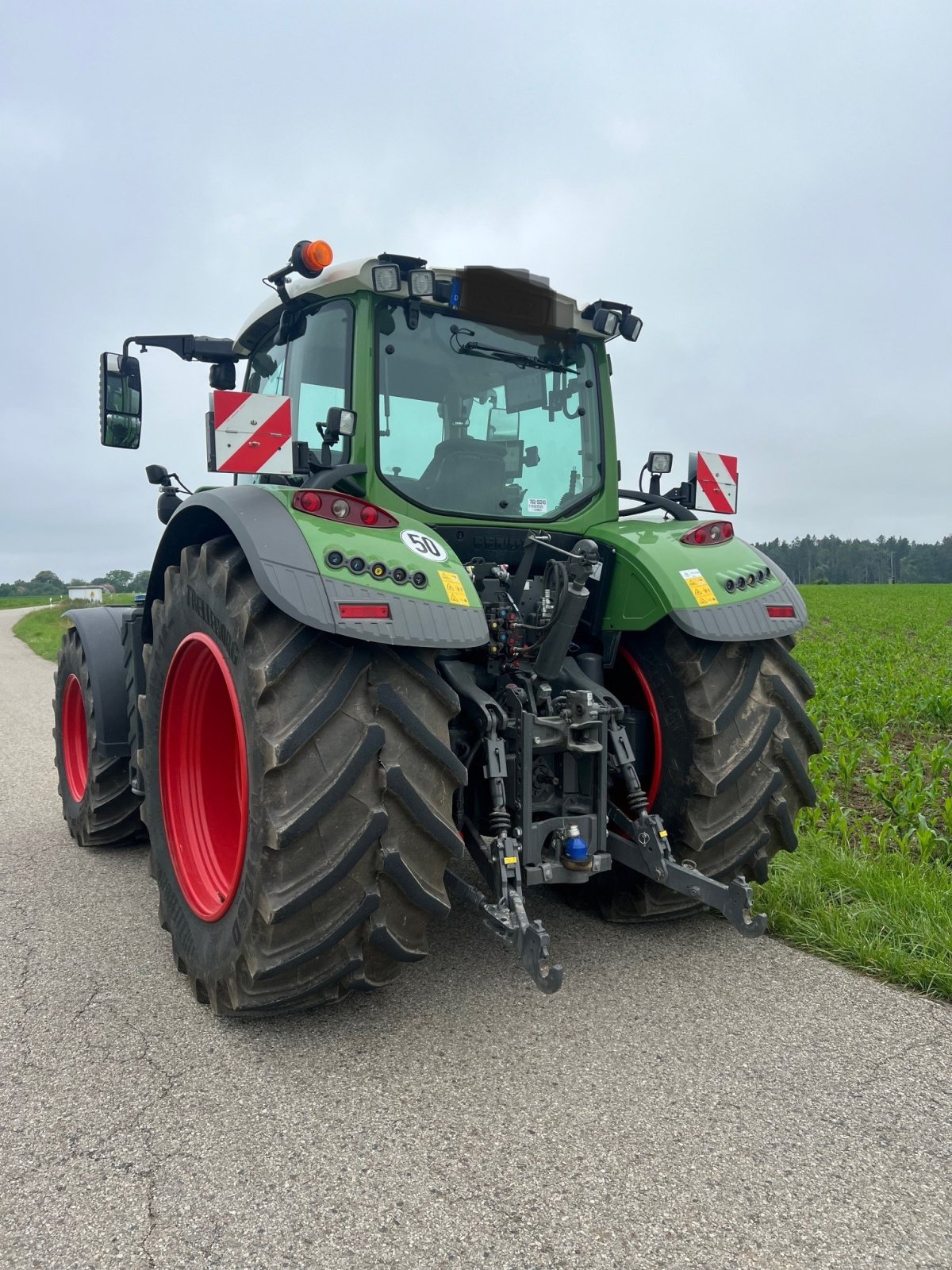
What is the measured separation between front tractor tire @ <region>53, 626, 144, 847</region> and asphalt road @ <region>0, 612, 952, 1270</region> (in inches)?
47.1

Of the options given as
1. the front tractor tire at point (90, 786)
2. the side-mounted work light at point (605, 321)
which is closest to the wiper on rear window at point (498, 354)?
the side-mounted work light at point (605, 321)

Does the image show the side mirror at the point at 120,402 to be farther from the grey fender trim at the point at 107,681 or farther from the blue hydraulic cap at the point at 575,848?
the blue hydraulic cap at the point at 575,848

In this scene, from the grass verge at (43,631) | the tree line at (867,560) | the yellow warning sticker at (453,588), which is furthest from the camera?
the tree line at (867,560)

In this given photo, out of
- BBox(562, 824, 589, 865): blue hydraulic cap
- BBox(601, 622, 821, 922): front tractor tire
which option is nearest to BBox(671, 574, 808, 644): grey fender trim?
BBox(601, 622, 821, 922): front tractor tire

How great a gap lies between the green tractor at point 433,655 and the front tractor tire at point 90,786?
0.59 metres

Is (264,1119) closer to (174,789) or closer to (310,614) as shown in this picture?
(310,614)

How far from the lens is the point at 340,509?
2.70 meters

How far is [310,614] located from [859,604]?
32.3 m

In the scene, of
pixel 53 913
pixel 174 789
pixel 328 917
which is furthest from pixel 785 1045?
pixel 53 913

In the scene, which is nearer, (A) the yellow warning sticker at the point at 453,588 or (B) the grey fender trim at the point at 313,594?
(B) the grey fender trim at the point at 313,594

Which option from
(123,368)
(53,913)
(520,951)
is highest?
(123,368)

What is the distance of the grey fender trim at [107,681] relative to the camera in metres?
4.38

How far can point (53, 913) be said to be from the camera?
12.0 feet

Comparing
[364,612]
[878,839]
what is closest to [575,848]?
[364,612]
